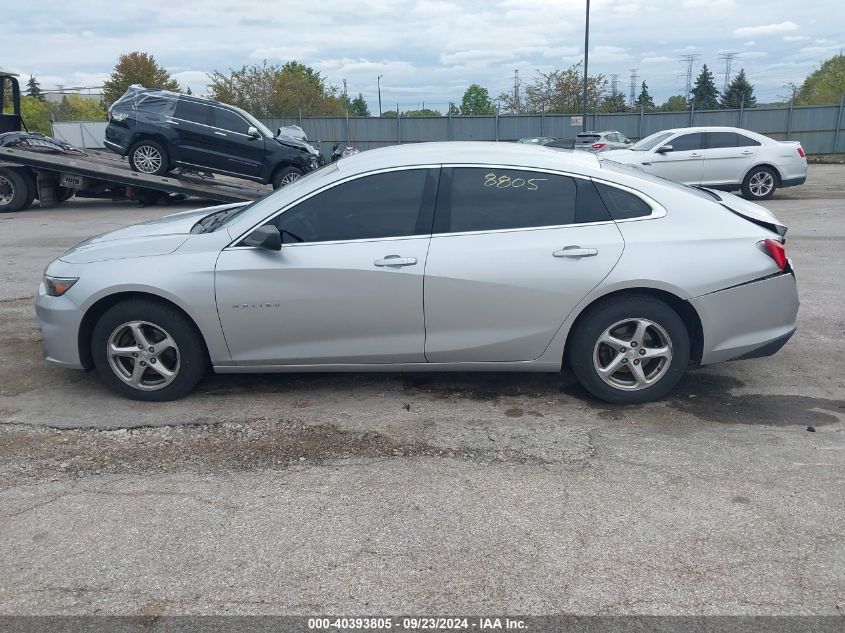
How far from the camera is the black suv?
1511 cm

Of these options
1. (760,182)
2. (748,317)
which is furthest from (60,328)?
(760,182)

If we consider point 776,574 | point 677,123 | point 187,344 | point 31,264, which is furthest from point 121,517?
point 677,123

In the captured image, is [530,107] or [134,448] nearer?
[134,448]

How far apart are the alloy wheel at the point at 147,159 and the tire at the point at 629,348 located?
13079 millimetres

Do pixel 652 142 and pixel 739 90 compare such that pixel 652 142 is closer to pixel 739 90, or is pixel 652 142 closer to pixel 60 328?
pixel 60 328

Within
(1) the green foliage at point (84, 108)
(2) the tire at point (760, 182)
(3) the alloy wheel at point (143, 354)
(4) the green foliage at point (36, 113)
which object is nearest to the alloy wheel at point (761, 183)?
(2) the tire at point (760, 182)

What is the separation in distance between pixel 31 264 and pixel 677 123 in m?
30.5

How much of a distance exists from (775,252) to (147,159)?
13.8 m

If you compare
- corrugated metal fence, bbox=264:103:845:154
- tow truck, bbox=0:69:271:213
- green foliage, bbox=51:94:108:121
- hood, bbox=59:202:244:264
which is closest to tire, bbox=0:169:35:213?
tow truck, bbox=0:69:271:213

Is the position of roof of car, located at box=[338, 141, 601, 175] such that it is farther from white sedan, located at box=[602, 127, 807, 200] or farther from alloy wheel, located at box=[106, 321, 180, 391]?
white sedan, located at box=[602, 127, 807, 200]

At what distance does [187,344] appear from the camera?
4.64 metres

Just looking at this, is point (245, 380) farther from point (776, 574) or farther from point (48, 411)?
point (776, 574)

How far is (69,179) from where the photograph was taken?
50.4ft

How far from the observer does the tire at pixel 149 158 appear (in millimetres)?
15307
